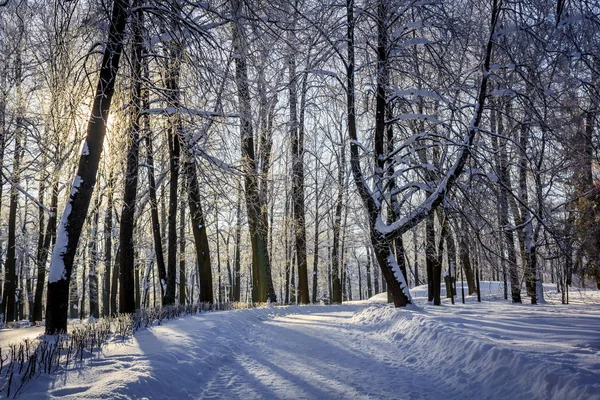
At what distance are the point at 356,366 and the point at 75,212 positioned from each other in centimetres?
570

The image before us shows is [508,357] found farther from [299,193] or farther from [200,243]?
[299,193]

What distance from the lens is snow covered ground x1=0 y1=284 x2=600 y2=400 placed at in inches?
140

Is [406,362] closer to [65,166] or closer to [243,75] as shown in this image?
[243,75]

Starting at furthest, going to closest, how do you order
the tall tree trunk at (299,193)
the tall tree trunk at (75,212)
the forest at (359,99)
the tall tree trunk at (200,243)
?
the tall tree trunk at (299,193), the tall tree trunk at (200,243), the tall tree trunk at (75,212), the forest at (359,99)

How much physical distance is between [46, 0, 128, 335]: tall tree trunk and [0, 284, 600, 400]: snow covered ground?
1623 millimetres

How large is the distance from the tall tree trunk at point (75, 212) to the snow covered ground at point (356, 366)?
162 cm

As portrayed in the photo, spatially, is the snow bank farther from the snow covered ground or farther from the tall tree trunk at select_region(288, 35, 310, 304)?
the tall tree trunk at select_region(288, 35, 310, 304)

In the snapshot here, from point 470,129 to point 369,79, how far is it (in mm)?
3665

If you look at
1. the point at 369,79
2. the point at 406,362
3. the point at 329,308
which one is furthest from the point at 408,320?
the point at 329,308

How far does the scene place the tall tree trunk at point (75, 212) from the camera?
6566mm

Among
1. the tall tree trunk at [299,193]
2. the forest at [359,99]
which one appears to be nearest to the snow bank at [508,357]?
the forest at [359,99]

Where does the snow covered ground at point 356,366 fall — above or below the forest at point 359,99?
below

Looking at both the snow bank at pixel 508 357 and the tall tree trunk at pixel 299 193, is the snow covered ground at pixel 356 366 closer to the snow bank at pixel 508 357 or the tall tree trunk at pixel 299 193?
the snow bank at pixel 508 357

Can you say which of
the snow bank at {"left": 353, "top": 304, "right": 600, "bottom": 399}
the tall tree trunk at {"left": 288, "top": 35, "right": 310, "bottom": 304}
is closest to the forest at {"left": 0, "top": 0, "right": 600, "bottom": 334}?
the snow bank at {"left": 353, "top": 304, "right": 600, "bottom": 399}
